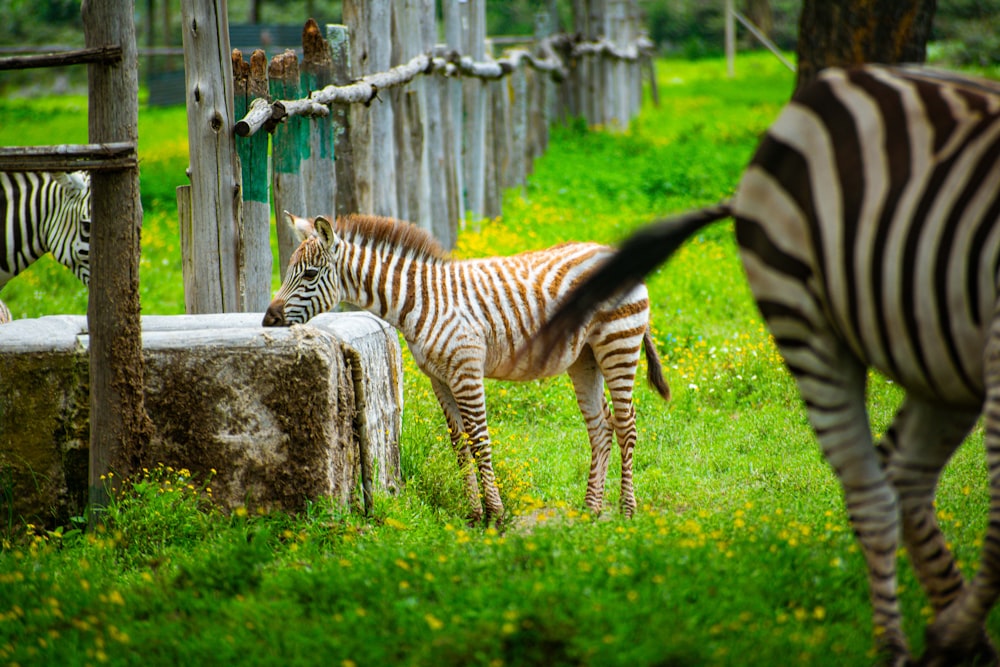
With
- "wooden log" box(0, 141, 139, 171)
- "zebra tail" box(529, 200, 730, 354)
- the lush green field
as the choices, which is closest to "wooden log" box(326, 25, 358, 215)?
the lush green field

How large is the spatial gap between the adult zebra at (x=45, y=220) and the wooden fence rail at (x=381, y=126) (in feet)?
5.00

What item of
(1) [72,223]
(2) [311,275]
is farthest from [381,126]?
(2) [311,275]

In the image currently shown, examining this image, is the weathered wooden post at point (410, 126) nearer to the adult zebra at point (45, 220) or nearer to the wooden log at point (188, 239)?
the adult zebra at point (45, 220)

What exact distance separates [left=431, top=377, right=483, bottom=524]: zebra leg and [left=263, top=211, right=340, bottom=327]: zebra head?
35.5 inches

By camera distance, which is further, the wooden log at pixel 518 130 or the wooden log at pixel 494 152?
the wooden log at pixel 518 130

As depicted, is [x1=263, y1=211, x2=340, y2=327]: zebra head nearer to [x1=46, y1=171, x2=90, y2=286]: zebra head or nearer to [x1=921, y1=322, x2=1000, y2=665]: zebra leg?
[x1=46, y1=171, x2=90, y2=286]: zebra head

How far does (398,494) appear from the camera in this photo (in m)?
5.88

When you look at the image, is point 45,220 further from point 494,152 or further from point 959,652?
point 494,152

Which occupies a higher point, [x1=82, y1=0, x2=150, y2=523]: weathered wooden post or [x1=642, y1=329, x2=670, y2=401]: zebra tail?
[x1=82, y1=0, x2=150, y2=523]: weathered wooden post

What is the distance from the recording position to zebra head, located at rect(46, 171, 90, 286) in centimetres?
761

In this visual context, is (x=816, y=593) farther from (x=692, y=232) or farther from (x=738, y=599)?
(x=692, y=232)

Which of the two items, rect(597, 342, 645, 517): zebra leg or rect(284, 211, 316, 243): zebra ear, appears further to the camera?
rect(597, 342, 645, 517): zebra leg

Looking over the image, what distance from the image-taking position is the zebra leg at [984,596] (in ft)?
9.93

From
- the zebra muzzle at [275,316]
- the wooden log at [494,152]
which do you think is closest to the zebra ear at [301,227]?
the zebra muzzle at [275,316]
